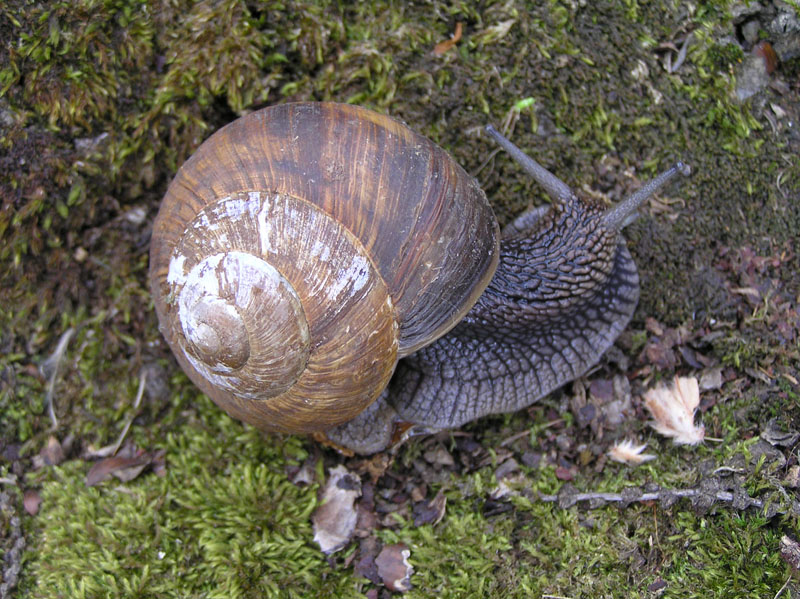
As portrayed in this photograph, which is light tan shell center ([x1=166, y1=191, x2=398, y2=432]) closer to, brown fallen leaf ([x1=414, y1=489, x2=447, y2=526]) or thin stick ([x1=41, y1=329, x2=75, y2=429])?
brown fallen leaf ([x1=414, y1=489, x2=447, y2=526])

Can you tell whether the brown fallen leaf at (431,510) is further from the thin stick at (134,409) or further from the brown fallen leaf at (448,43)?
the brown fallen leaf at (448,43)

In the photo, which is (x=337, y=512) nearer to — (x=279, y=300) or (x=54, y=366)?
(x=279, y=300)

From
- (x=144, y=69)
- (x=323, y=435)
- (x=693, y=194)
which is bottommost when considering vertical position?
(x=323, y=435)

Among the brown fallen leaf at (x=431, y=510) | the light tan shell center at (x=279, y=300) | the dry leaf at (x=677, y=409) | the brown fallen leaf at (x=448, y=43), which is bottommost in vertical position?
the brown fallen leaf at (x=431, y=510)

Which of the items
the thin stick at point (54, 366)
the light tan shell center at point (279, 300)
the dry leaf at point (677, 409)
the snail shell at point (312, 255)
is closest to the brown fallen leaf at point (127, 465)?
the thin stick at point (54, 366)

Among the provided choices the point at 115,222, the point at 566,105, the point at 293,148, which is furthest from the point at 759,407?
the point at 115,222

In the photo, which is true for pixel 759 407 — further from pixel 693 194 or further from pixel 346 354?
pixel 346 354

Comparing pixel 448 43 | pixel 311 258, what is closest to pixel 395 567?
pixel 311 258
